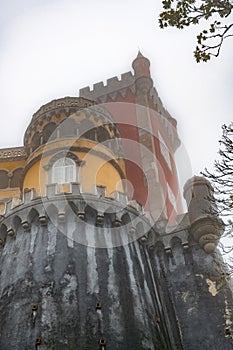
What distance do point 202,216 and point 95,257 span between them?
16.5 ft

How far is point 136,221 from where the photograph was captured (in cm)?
1888

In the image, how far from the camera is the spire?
3431 centimetres

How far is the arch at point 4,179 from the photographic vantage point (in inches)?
1013

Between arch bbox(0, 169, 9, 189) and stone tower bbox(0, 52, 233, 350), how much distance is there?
82 centimetres

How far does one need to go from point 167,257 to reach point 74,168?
5942 millimetres

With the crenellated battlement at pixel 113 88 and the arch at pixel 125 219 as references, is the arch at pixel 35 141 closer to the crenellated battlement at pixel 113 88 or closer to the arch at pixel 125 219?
the arch at pixel 125 219

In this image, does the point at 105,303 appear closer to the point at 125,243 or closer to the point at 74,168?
the point at 125,243

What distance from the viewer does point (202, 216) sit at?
61.1 feet

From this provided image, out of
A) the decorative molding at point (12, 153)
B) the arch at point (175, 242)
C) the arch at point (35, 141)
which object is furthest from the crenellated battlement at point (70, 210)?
the decorative molding at point (12, 153)

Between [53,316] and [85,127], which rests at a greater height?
[85,127]

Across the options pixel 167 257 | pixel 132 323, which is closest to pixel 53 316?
pixel 132 323

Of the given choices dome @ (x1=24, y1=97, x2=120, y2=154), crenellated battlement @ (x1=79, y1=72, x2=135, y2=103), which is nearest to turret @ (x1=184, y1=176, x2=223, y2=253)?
dome @ (x1=24, y1=97, x2=120, y2=154)

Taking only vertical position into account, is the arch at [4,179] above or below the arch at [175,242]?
above

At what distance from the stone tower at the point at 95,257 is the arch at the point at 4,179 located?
818 millimetres
